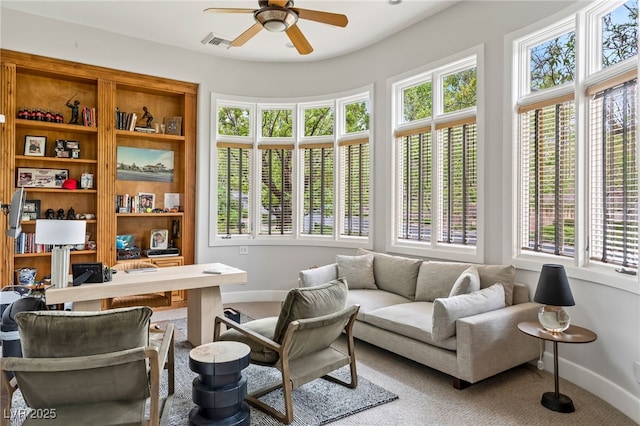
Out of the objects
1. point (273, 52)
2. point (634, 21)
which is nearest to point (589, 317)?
point (634, 21)

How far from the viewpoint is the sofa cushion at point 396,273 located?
4.27 meters

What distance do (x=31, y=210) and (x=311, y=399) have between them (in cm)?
409

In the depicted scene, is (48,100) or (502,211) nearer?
(502,211)

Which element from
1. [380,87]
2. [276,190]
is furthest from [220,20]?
[276,190]

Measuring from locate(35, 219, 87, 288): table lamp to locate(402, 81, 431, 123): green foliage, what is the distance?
3.78 m

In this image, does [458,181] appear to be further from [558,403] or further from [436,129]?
[558,403]

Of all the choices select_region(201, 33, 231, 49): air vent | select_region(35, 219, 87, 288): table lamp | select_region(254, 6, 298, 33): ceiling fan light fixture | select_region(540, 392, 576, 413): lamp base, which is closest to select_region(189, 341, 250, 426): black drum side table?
select_region(35, 219, 87, 288): table lamp

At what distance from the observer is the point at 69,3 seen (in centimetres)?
426

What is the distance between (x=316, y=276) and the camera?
176 inches

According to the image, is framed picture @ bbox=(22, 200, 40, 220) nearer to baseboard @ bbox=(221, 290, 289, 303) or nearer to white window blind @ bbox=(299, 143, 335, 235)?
baseboard @ bbox=(221, 290, 289, 303)

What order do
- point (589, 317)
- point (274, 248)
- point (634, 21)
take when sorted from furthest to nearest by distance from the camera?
1. point (274, 248)
2. point (589, 317)
3. point (634, 21)

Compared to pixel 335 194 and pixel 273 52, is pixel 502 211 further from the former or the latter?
pixel 273 52

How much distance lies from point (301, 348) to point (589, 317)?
7.33ft

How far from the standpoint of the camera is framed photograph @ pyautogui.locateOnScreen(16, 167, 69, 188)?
4.62 m
